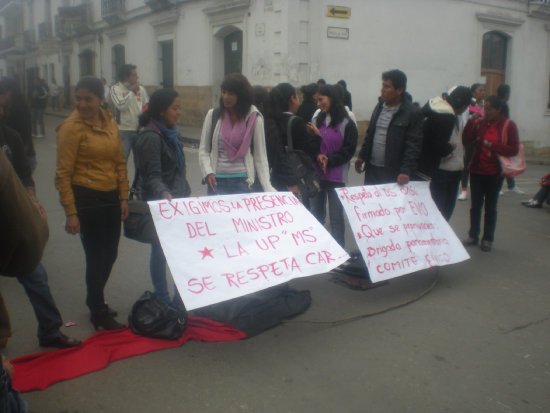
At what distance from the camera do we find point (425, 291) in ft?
14.5

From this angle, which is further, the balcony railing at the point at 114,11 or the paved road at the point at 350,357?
the balcony railing at the point at 114,11

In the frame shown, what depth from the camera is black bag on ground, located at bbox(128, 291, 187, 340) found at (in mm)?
3365

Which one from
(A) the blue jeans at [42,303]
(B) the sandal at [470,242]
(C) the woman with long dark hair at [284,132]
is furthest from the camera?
(B) the sandal at [470,242]

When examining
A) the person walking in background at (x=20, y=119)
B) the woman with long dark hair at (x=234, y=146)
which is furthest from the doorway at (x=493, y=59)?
the person walking in background at (x=20, y=119)

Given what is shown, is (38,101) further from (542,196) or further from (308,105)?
(542,196)

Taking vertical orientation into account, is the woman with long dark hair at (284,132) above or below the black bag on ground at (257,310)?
above

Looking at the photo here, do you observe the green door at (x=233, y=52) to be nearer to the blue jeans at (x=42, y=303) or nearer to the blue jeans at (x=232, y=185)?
the blue jeans at (x=232, y=185)

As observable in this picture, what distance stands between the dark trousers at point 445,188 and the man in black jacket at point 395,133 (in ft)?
2.43

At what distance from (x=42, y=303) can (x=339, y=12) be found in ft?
42.3

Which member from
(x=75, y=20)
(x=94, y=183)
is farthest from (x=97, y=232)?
(x=75, y=20)

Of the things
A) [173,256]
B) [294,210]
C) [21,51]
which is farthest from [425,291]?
[21,51]

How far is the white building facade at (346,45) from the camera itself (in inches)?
557

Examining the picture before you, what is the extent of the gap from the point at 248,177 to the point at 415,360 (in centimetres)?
187

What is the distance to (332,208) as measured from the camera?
4.95 metres
